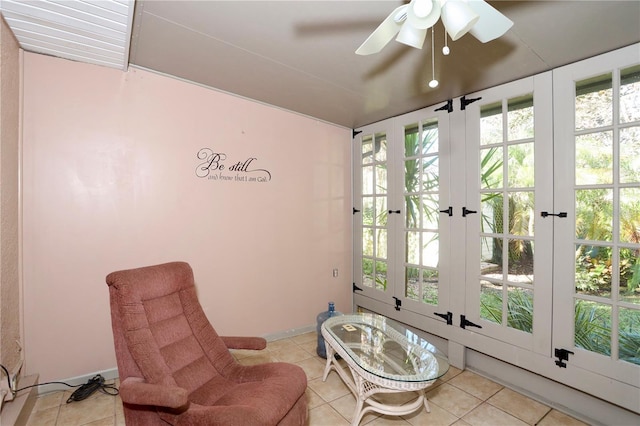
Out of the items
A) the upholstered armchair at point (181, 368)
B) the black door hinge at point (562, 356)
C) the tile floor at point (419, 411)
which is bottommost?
the tile floor at point (419, 411)

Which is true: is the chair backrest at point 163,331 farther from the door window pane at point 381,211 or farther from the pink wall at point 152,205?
the door window pane at point 381,211

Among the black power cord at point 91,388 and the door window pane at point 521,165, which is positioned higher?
the door window pane at point 521,165

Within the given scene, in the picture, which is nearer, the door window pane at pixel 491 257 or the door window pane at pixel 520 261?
the door window pane at pixel 520 261

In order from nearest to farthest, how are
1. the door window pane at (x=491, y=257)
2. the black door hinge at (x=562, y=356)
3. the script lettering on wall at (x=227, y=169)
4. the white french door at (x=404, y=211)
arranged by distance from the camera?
the black door hinge at (x=562, y=356) → the door window pane at (x=491, y=257) → the script lettering on wall at (x=227, y=169) → the white french door at (x=404, y=211)

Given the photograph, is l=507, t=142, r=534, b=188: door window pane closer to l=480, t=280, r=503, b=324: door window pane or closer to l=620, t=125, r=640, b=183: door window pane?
l=620, t=125, r=640, b=183: door window pane

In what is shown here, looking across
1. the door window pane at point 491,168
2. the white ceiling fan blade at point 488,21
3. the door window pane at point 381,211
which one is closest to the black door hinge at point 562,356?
the door window pane at point 491,168

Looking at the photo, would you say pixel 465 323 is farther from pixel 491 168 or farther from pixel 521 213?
pixel 491 168

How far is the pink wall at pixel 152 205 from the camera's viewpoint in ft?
6.97

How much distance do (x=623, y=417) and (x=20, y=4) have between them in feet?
14.5

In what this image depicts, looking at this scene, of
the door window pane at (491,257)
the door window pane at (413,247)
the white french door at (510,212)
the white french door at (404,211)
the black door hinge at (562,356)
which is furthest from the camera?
the door window pane at (413,247)

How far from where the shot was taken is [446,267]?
2.77m

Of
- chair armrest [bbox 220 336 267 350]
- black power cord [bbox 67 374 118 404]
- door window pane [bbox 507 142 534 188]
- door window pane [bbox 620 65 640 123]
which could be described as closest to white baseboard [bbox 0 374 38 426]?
black power cord [bbox 67 374 118 404]

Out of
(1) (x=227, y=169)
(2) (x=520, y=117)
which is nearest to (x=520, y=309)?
(2) (x=520, y=117)

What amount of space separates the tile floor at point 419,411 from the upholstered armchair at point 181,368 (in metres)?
0.60
